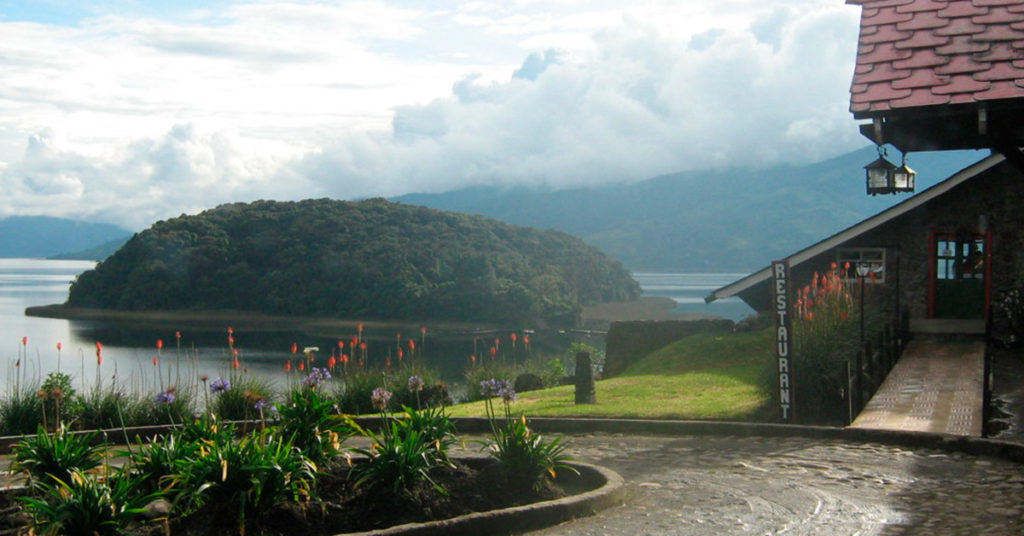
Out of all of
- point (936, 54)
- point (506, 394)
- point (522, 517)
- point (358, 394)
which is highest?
point (936, 54)

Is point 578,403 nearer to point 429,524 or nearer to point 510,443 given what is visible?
point 510,443

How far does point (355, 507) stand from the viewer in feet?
24.7

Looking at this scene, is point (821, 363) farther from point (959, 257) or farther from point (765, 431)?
point (959, 257)

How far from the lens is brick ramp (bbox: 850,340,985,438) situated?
11961 mm

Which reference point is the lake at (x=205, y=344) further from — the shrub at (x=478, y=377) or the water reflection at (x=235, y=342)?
the shrub at (x=478, y=377)

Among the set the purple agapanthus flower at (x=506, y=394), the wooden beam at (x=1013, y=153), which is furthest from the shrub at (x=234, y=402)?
the wooden beam at (x=1013, y=153)

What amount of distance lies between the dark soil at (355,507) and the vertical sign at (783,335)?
4.84 metres

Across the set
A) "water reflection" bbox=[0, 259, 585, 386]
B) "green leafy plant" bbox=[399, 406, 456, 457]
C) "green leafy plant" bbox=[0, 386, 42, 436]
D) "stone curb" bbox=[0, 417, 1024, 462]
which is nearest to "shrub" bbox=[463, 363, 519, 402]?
"stone curb" bbox=[0, 417, 1024, 462]

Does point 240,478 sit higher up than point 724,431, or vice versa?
point 240,478

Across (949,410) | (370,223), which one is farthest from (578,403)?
(370,223)

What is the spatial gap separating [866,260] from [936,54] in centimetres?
1812

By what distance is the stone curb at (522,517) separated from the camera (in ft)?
23.2

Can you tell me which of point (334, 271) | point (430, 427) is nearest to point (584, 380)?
point (430, 427)

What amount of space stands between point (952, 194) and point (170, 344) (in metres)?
61.4
